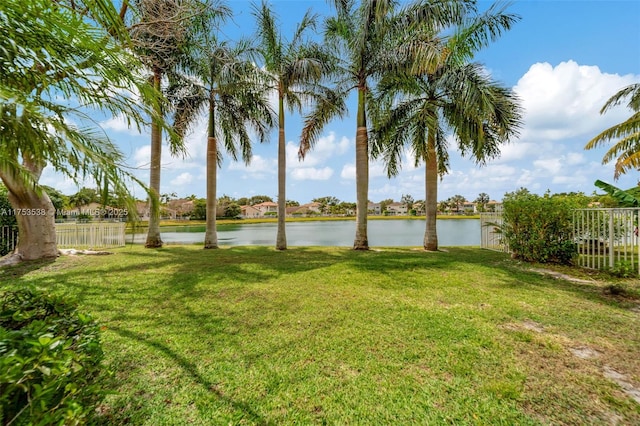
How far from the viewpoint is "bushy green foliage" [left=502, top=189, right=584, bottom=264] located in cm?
672

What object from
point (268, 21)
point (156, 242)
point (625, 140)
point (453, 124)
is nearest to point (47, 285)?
point (156, 242)

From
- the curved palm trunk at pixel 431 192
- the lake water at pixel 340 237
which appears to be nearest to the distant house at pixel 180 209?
the lake water at pixel 340 237

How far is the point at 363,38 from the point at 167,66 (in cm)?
688

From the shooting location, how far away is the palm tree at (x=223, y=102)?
361 inches

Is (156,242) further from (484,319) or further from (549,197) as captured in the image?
(549,197)

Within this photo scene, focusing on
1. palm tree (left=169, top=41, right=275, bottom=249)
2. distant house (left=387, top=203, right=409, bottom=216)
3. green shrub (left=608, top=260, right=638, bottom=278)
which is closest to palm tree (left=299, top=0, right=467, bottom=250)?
palm tree (left=169, top=41, right=275, bottom=249)

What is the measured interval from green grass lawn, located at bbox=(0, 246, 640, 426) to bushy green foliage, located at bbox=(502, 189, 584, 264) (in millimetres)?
1663

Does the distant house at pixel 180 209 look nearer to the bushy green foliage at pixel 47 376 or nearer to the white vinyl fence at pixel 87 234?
the white vinyl fence at pixel 87 234

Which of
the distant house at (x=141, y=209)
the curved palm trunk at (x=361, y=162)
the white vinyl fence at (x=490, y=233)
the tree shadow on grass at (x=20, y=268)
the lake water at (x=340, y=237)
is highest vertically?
the curved palm trunk at (x=361, y=162)

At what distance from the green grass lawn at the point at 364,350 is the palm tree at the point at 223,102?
20.6 feet

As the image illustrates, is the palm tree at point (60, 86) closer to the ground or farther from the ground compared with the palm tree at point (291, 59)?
closer to the ground

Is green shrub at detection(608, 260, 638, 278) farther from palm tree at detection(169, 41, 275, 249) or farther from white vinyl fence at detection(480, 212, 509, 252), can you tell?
palm tree at detection(169, 41, 275, 249)

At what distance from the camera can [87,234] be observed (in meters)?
10.6

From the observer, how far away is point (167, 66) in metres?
9.14
